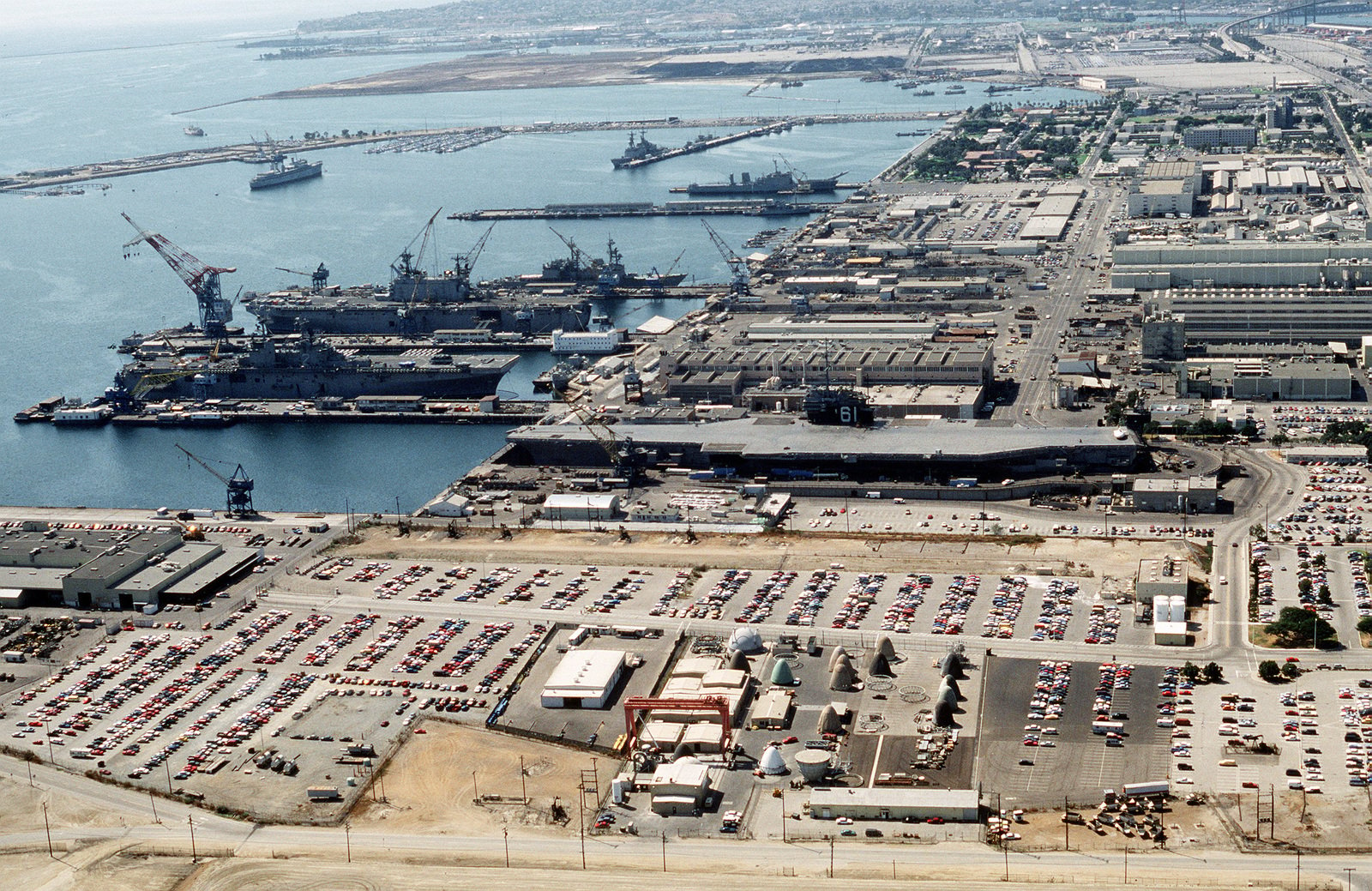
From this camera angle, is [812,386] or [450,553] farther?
[812,386]

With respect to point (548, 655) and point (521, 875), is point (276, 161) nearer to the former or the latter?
point (548, 655)

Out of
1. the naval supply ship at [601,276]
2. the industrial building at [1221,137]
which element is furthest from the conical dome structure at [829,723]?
the industrial building at [1221,137]

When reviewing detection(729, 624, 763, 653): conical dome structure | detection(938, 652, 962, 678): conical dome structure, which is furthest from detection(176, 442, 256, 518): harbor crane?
detection(938, 652, 962, 678): conical dome structure

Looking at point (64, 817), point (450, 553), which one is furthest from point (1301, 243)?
point (64, 817)

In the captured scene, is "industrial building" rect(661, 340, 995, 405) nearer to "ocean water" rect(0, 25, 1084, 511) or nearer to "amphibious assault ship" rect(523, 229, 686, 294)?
"ocean water" rect(0, 25, 1084, 511)

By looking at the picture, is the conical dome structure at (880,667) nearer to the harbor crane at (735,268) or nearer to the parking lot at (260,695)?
the parking lot at (260,695)

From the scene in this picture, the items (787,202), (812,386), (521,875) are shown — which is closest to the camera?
(521,875)
